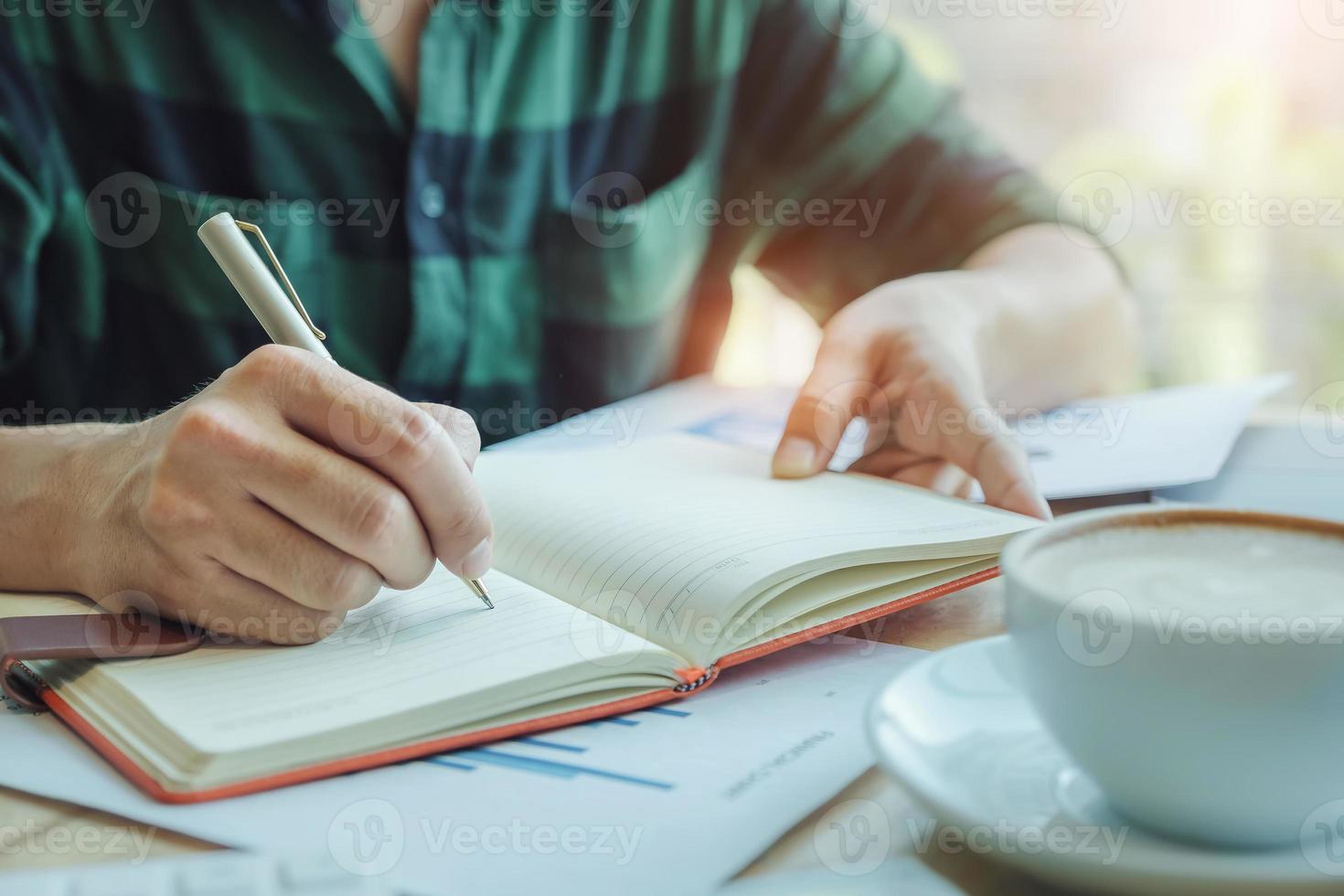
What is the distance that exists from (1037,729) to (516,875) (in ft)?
0.58

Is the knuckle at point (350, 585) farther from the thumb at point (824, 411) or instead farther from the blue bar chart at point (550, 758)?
the thumb at point (824, 411)

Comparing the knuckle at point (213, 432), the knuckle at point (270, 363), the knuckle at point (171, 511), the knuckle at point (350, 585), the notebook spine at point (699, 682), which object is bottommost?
the notebook spine at point (699, 682)

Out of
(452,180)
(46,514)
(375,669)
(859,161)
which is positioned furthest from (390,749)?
(859,161)

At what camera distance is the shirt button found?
101cm

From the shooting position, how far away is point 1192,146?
2.50 m

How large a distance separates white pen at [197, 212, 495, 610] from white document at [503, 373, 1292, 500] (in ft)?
0.93

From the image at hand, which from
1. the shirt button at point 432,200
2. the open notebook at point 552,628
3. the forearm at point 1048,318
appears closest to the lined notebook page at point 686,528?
the open notebook at point 552,628

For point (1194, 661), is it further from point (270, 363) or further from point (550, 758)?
point (270, 363)

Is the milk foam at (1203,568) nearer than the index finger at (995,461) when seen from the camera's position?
Yes

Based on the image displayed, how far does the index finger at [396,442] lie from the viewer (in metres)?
0.46

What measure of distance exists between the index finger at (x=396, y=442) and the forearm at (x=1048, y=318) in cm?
49

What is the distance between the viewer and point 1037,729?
377mm

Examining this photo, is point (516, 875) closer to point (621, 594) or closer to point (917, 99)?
point (621, 594)

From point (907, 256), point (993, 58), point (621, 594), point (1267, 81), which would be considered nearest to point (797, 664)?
point (621, 594)
